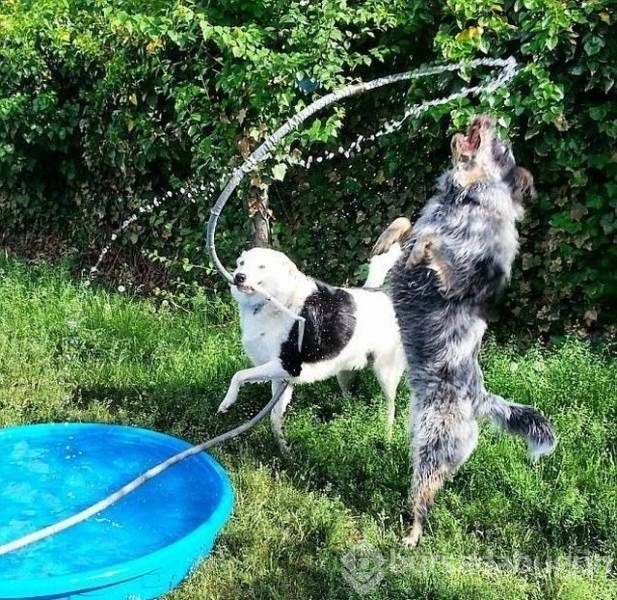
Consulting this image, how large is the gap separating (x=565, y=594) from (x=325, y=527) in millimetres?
1158

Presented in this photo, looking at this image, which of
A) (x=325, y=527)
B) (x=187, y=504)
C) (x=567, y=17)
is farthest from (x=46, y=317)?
(x=567, y=17)

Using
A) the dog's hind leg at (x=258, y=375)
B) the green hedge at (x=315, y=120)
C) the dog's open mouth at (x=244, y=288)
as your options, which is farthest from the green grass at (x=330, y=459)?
the dog's open mouth at (x=244, y=288)

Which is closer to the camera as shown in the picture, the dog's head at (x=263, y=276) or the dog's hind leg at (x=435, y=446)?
the dog's hind leg at (x=435, y=446)

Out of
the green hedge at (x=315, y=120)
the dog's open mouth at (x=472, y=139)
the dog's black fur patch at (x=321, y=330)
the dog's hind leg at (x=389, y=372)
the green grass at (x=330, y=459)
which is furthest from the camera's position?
the green hedge at (x=315, y=120)

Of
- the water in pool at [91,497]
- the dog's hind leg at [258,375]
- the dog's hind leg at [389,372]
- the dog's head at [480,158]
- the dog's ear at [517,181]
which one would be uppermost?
the dog's head at [480,158]

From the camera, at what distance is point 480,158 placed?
11.8 ft

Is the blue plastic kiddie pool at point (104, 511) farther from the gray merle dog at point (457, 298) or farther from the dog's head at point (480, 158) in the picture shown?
the dog's head at point (480, 158)

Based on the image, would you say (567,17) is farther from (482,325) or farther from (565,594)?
(565,594)

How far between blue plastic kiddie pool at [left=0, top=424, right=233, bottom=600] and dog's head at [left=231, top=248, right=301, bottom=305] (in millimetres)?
913

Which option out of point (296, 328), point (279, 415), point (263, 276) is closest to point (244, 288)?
point (263, 276)

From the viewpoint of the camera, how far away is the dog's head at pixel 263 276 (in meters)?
4.59

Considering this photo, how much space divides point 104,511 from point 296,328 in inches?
56.0

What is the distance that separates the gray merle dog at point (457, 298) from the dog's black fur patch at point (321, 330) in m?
0.80

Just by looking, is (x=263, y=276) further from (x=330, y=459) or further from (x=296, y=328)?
(x=330, y=459)
